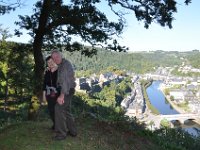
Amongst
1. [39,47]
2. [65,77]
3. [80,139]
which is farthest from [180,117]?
[65,77]

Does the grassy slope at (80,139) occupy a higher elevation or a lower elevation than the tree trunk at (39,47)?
lower

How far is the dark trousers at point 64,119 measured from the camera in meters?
7.80

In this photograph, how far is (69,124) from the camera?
8.15m

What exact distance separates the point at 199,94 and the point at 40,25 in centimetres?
15533

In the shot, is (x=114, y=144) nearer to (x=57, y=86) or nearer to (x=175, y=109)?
(x=57, y=86)

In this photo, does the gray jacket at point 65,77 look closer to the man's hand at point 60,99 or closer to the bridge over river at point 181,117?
the man's hand at point 60,99

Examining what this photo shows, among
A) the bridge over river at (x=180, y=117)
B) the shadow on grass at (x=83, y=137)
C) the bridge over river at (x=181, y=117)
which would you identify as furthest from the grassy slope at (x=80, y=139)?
the bridge over river at (x=181, y=117)

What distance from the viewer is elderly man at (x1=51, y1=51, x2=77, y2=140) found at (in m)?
7.66

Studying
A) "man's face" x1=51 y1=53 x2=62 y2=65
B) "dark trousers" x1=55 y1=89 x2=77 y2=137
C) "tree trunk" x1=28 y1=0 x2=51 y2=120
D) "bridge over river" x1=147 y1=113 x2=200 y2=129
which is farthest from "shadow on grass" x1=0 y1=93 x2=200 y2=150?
"bridge over river" x1=147 y1=113 x2=200 y2=129

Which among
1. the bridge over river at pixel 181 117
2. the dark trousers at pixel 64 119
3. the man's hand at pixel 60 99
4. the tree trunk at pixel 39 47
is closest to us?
the man's hand at pixel 60 99

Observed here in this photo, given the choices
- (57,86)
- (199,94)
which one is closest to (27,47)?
(57,86)

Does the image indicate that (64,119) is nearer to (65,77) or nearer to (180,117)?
(65,77)

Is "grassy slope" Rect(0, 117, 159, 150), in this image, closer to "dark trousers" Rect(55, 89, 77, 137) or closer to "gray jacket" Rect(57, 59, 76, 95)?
"dark trousers" Rect(55, 89, 77, 137)

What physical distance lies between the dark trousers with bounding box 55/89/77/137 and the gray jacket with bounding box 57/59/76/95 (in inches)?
7.2
